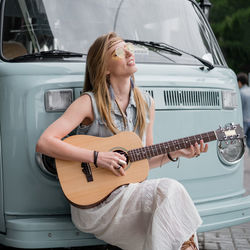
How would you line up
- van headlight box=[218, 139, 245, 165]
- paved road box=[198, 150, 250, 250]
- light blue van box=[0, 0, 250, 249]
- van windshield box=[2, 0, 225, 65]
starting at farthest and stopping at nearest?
paved road box=[198, 150, 250, 250] → van headlight box=[218, 139, 245, 165] → van windshield box=[2, 0, 225, 65] → light blue van box=[0, 0, 250, 249]

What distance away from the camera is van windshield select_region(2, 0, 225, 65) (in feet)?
12.7

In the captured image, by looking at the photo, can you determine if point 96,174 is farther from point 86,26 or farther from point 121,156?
point 86,26

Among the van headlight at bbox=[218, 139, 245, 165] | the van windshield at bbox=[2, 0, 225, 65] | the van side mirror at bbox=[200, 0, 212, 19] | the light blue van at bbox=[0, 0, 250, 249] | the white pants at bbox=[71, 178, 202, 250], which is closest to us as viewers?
the white pants at bbox=[71, 178, 202, 250]

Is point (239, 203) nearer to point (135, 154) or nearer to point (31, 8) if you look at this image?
point (135, 154)

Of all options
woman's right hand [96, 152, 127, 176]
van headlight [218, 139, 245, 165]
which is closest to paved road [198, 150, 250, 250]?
van headlight [218, 139, 245, 165]

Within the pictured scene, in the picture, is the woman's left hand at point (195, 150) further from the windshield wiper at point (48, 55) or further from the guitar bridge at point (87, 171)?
the windshield wiper at point (48, 55)

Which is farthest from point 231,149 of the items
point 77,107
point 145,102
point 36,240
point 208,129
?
point 36,240

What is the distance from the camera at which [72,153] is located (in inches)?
128

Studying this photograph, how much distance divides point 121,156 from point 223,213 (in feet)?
3.47

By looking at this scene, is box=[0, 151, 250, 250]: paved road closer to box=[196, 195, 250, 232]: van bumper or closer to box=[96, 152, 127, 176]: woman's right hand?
box=[196, 195, 250, 232]: van bumper

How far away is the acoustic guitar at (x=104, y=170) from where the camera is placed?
327 centimetres

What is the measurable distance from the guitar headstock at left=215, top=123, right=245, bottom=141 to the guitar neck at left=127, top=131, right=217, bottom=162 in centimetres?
4

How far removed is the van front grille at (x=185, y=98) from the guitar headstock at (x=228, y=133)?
0.50 m

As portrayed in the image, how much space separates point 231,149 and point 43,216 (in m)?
1.56
